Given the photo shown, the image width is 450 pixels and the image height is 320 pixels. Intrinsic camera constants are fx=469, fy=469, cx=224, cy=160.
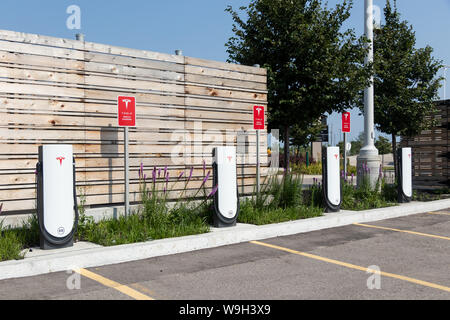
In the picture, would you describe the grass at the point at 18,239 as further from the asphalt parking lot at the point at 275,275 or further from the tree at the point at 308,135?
the tree at the point at 308,135

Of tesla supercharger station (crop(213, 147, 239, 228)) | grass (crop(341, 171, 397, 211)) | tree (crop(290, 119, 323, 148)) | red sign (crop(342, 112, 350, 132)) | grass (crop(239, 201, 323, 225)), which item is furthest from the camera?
tree (crop(290, 119, 323, 148))

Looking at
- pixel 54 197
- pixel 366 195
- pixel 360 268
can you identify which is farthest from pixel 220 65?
pixel 360 268

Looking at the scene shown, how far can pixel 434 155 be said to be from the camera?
1670cm

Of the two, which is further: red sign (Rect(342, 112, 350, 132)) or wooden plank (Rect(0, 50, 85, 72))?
red sign (Rect(342, 112, 350, 132))

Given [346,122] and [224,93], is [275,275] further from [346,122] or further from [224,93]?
[346,122]

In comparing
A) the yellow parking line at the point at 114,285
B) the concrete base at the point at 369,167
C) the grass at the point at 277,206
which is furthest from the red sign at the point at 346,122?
the yellow parking line at the point at 114,285

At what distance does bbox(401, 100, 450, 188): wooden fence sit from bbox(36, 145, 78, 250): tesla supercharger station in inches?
538

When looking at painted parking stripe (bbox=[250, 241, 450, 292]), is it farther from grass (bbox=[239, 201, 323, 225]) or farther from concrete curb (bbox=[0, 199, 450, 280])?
grass (bbox=[239, 201, 323, 225])

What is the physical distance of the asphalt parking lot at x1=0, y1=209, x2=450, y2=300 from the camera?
15.3 ft

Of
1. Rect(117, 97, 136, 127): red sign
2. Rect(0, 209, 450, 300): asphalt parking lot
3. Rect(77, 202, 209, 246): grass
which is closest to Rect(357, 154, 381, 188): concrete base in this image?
Rect(0, 209, 450, 300): asphalt parking lot

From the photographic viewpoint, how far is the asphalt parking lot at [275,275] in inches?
183

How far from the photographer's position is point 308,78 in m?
11.9

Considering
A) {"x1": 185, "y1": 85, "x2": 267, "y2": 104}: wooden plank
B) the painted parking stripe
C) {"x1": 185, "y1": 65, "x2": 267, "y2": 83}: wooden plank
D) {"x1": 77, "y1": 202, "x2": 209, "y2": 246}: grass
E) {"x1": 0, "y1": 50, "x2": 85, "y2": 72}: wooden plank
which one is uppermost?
{"x1": 185, "y1": 65, "x2": 267, "y2": 83}: wooden plank
